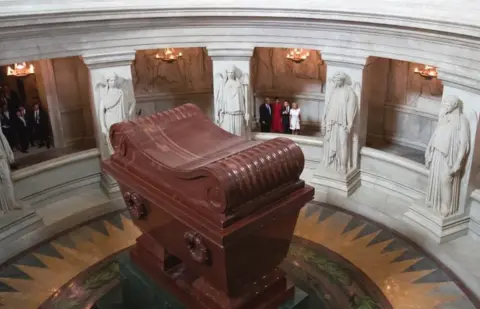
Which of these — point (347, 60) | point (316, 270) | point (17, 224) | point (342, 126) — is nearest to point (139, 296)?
point (316, 270)

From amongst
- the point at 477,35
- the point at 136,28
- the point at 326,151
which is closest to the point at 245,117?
the point at 326,151

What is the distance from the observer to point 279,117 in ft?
32.9

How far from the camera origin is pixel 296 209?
4.80m

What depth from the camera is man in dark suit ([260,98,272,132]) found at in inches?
390

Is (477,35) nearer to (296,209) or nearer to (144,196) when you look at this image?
(296,209)

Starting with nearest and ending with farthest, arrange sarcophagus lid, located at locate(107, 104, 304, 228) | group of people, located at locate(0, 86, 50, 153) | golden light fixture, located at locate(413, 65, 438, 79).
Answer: sarcophagus lid, located at locate(107, 104, 304, 228) → golden light fixture, located at locate(413, 65, 438, 79) → group of people, located at locate(0, 86, 50, 153)

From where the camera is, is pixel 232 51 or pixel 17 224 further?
pixel 232 51

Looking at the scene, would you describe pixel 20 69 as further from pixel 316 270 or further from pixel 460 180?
pixel 460 180

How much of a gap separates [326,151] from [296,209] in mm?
3719

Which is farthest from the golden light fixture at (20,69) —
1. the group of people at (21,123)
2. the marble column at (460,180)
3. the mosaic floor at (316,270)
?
the marble column at (460,180)

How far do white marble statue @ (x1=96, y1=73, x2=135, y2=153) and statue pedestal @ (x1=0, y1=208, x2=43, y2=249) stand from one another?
1.55 meters

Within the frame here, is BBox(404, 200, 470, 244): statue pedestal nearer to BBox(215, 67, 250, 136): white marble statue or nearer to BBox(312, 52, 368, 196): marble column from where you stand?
BBox(312, 52, 368, 196): marble column

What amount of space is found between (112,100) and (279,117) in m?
3.46

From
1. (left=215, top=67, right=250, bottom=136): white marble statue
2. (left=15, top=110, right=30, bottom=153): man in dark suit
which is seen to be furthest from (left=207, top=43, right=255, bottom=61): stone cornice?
(left=15, top=110, right=30, bottom=153): man in dark suit
